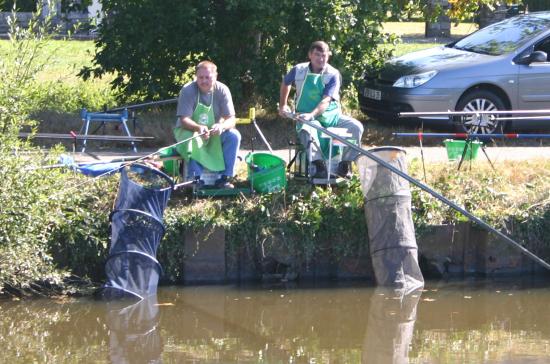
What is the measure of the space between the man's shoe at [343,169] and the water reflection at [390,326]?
1.15m

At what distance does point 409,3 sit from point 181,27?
120 inches

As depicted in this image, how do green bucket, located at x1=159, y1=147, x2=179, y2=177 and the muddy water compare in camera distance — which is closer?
the muddy water

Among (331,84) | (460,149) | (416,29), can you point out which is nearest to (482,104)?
(460,149)

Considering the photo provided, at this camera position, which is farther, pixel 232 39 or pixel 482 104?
pixel 232 39

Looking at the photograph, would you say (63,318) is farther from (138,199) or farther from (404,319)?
(404,319)

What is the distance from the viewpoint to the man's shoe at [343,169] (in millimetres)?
9828

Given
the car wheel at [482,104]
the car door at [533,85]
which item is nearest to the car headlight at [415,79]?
the car wheel at [482,104]

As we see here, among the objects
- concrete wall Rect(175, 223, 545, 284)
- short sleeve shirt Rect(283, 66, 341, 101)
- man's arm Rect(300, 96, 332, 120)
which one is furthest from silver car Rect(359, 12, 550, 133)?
man's arm Rect(300, 96, 332, 120)

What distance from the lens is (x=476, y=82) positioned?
1240cm

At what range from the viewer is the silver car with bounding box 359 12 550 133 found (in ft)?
40.5

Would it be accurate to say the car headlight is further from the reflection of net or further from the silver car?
the reflection of net

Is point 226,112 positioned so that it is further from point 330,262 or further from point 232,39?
point 232,39

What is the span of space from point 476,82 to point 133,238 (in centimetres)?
529

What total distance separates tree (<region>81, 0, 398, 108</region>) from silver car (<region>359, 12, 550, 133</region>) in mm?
520
